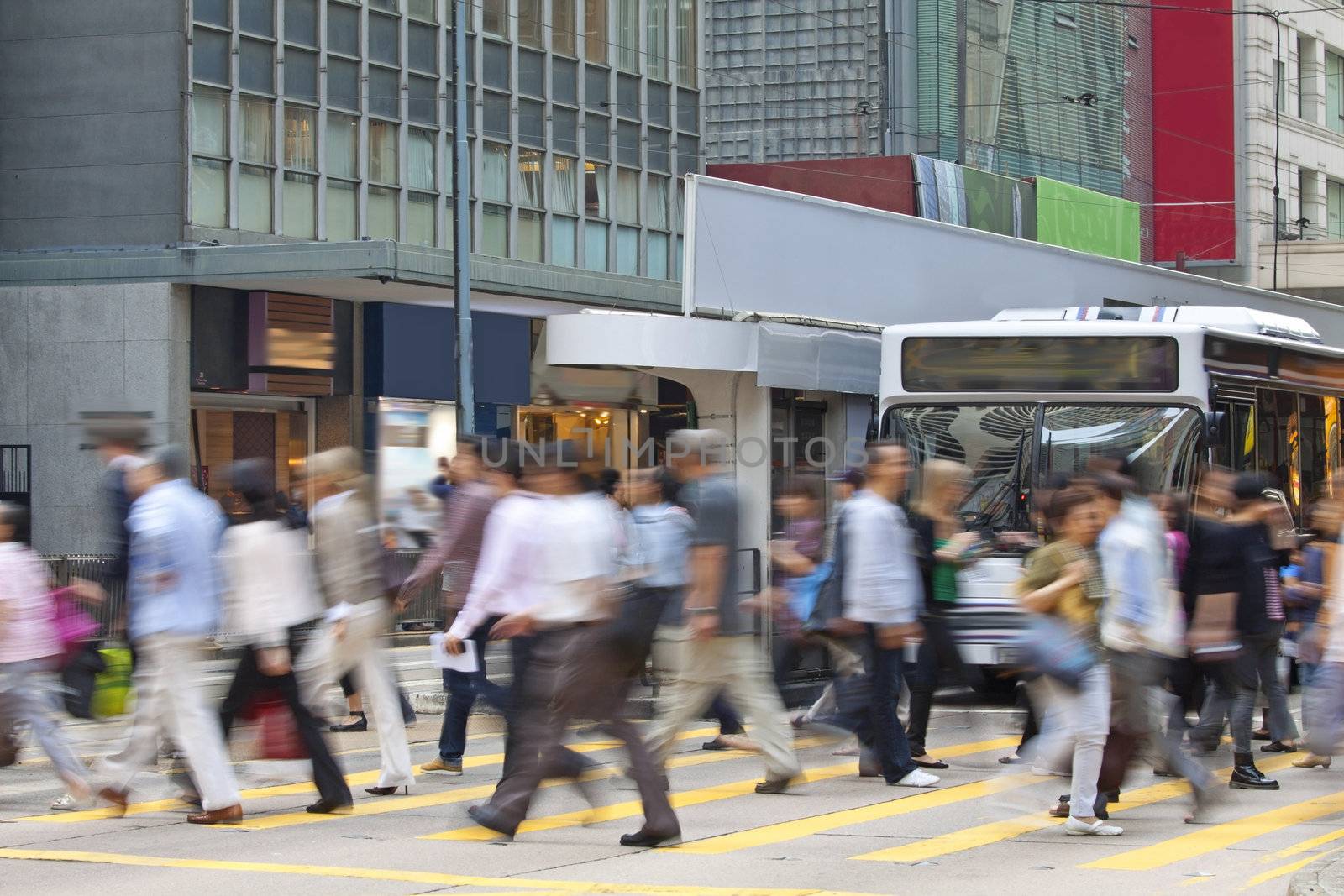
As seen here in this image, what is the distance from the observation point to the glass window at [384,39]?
3098cm

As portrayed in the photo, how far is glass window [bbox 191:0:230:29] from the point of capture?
2805cm

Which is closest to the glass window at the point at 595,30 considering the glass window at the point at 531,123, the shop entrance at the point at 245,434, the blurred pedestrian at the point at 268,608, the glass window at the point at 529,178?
the glass window at the point at 531,123

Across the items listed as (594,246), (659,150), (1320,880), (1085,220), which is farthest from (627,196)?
(1320,880)

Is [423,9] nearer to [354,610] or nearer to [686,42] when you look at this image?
[686,42]

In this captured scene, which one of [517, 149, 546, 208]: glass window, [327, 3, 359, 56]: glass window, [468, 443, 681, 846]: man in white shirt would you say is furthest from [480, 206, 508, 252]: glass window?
[468, 443, 681, 846]: man in white shirt

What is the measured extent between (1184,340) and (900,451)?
15.2 ft

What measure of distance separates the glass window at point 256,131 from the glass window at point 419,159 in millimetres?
2820

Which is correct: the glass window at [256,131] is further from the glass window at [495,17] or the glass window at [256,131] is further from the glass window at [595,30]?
the glass window at [595,30]

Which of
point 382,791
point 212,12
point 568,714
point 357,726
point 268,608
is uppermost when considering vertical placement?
point 212,12

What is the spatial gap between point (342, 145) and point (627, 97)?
7.01 meters

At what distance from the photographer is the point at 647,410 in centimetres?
3400

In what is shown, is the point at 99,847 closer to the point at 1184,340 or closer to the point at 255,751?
the point at 255,751

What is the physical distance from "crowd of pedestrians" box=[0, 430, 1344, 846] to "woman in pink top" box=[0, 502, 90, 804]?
0.01 m

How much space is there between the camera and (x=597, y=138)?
115 feet
